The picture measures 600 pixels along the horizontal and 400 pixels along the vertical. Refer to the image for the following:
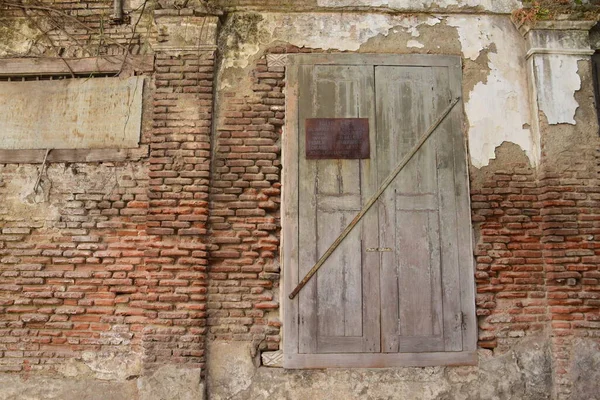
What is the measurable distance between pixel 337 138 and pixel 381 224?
2.92 ft

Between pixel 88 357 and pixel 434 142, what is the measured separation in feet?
11.9

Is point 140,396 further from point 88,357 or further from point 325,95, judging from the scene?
point 325,95

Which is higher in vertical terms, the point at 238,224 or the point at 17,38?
the point at 17,38

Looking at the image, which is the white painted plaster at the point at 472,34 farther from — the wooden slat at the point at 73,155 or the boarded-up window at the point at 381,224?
the wooden slat at the point at 73,155

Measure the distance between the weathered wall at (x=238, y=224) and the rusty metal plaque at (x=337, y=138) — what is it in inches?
12.9

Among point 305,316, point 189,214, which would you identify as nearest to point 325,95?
point 189,214

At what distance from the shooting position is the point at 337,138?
4.99 m

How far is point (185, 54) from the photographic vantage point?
5.12 m

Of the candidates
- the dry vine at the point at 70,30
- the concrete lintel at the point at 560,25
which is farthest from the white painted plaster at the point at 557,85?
the dry vine at the point at 70,30

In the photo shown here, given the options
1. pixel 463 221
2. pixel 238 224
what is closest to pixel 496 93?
pixel 463 221

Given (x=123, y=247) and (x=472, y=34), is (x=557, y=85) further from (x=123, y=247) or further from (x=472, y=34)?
(x=123, y=247)

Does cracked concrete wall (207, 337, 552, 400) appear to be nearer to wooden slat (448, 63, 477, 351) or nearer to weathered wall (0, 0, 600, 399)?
weathered wall (0, 0, 600, 399)

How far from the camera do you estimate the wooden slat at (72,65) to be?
520cm

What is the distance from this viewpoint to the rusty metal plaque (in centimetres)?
496
